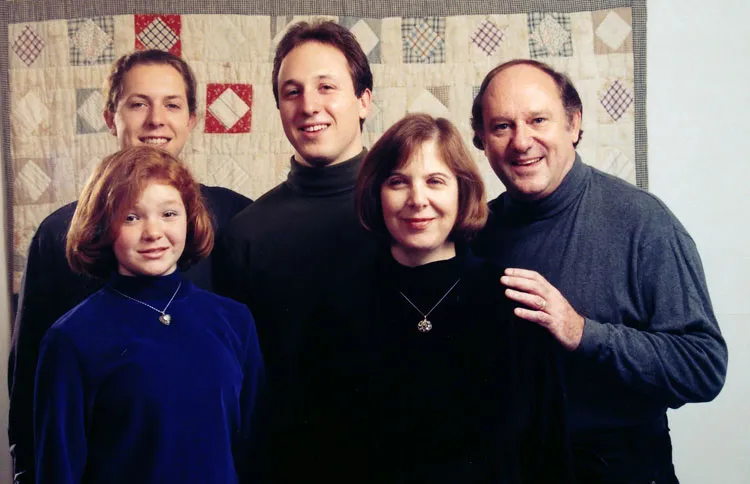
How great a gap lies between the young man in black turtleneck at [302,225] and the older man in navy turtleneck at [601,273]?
10.4 inches

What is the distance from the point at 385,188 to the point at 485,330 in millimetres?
318

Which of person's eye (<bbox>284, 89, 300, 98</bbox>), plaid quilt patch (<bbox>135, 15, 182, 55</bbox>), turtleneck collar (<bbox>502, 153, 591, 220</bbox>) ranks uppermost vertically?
plaid quilt patch (<bbox>135, 15, 182, 55</bbox>)

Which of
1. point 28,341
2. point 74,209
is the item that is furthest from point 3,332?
point 74,209

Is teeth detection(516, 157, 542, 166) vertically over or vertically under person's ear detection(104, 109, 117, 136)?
under

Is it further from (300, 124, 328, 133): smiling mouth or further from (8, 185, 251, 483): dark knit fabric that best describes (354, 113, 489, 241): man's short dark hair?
(8, 185, 251, 483): dark knit fabric

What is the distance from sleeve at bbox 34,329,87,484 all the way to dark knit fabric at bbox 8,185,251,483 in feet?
0.51

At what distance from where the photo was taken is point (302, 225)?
1306 mm

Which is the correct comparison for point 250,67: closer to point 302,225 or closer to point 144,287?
point 302,225

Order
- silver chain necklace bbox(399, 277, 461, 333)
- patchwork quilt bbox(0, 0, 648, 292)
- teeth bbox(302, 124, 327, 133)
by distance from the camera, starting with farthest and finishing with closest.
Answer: patchwork quilt bbox(0, 0, 648, 292)
teeth bbox(302, 124, 327, 133)
silver chain necklace bbox(399, 277, 461, 333)

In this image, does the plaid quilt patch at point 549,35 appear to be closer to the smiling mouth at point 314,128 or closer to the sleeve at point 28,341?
the smiling mouth at point 314,128

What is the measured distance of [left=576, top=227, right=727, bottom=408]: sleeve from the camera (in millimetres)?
1188

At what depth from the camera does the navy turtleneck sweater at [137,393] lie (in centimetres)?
106

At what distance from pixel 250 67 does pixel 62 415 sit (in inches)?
31.3

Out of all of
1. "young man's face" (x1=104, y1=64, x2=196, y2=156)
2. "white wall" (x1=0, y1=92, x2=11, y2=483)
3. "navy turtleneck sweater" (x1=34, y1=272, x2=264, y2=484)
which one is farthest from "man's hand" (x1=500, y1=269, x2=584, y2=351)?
"white wall" (x1=0, y1=92, x2=11, y2=483)
